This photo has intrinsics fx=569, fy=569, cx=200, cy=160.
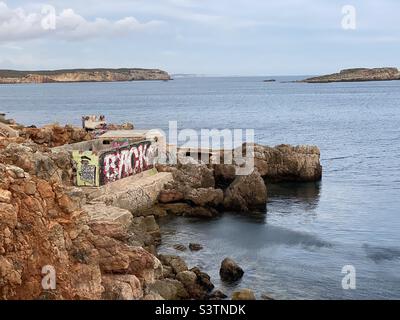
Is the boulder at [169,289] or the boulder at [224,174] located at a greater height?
the boulder at [224,174]

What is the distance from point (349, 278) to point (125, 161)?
20.5 metres

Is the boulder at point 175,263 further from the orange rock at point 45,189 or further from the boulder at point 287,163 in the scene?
the boulder at point 287,163

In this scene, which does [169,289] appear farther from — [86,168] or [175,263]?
[86,168]

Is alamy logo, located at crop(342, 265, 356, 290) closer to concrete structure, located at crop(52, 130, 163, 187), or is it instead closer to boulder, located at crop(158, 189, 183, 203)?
boulder, located at crop(158, 189, 183, 203)

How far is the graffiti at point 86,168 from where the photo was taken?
39094 mm

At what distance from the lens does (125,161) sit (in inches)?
1725

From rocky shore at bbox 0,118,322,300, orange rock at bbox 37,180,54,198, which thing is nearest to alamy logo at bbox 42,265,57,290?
rocky shore at bbox 0,118,322,300

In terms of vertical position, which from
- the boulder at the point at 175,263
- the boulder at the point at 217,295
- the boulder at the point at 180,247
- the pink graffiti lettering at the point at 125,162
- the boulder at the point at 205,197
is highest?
the pink graffiti lettering at the point at 125,162

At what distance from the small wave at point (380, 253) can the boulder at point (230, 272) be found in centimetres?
863

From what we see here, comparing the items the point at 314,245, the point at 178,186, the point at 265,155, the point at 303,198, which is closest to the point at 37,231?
the point at 314,245

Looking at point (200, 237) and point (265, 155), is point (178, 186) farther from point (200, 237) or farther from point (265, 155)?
point (265, 155)

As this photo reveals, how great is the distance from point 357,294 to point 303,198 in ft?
74.5

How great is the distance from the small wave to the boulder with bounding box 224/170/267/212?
37.8 feet

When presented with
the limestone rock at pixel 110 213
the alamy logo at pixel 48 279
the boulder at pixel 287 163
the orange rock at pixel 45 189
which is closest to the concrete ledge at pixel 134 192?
the limestone rock at pixel 110 213
